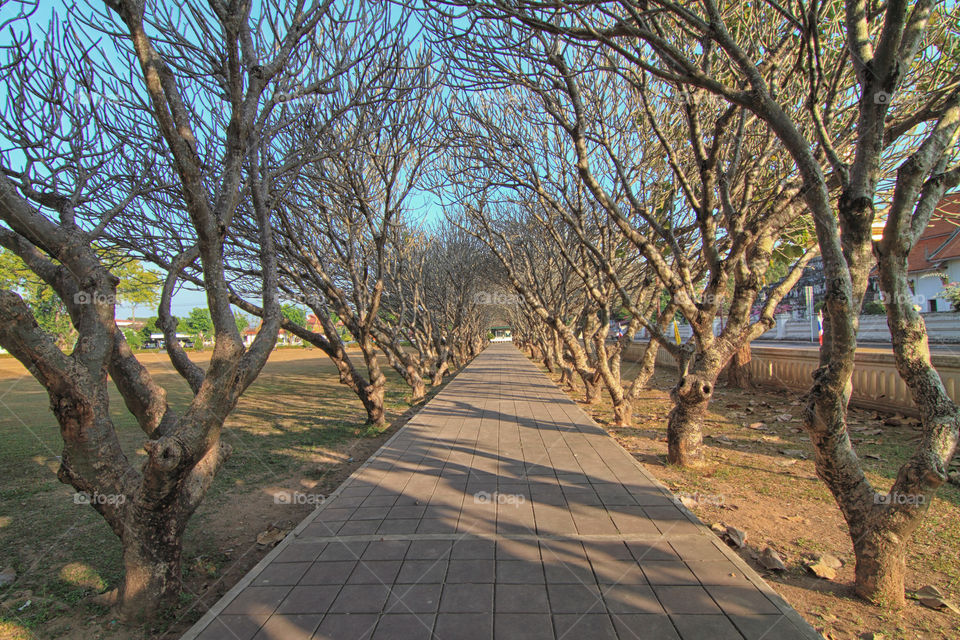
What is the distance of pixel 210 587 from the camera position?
347 cm

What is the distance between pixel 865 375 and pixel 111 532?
12530 millimetres

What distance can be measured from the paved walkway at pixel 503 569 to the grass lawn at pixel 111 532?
75 cm

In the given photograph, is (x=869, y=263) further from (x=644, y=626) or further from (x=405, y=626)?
(x=405, y=626)

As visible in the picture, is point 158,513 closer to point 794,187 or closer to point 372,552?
point 372,552

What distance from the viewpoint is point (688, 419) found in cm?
557

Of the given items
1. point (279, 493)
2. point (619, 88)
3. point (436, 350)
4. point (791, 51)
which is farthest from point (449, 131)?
point (436, 350)

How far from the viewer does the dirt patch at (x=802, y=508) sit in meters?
2.74

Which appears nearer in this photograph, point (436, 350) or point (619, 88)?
point (619, 88)

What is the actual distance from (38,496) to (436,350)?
17.0m

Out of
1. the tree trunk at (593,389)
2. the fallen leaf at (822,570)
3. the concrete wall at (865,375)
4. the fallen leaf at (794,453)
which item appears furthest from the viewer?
the tree trunk at (593,389)

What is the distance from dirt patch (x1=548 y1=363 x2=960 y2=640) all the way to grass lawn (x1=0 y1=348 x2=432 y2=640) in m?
3.93

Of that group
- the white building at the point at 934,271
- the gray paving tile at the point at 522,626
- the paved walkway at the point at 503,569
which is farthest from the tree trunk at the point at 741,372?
the white building at the point at 934,271

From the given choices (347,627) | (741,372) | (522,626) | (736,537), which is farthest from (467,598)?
(741,372)

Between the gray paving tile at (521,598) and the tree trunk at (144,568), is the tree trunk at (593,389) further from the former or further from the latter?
the tree trunk at (144,568)
